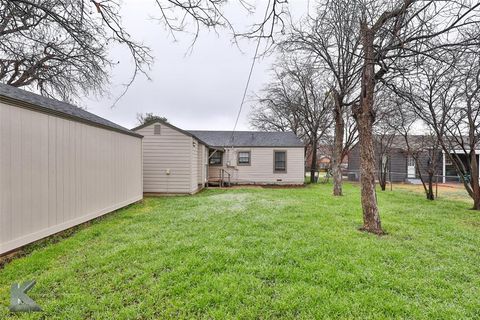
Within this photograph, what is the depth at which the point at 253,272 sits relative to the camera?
292 centimetres

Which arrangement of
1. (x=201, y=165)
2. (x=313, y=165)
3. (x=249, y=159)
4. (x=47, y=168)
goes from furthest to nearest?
(x=313, y=165)
(x=249, y=159)
(x=201, y=165)
(x=47, y=168)

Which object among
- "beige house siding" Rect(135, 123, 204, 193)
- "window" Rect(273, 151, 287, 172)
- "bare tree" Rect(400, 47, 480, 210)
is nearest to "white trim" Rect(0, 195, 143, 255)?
"beige house siding" Rect(135, 123, 204, 193)

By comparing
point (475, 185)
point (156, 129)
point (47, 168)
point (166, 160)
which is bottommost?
point (475, 185)

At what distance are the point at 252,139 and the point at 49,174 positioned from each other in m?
12.9

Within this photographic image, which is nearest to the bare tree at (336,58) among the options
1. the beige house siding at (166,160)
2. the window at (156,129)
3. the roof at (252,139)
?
the roof at (252,139)

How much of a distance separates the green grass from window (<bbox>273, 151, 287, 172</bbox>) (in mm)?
10497

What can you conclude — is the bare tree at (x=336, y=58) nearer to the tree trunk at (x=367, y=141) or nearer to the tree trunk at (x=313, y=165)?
the tree trunk at (x=367, y=141)

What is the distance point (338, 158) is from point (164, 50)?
330 inches

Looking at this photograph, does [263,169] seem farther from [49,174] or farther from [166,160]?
[49,174]

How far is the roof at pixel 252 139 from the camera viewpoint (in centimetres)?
1570

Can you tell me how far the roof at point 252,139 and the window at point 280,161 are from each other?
1.74 ft

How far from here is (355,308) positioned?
2.24 meters

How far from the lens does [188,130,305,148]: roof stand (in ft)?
51.5

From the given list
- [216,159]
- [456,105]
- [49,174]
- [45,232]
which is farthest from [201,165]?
[456,105]
